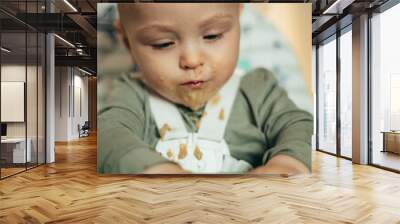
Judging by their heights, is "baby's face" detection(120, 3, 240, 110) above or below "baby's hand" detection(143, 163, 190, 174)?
above

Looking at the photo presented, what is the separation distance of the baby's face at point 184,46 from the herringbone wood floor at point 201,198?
5.09 ft

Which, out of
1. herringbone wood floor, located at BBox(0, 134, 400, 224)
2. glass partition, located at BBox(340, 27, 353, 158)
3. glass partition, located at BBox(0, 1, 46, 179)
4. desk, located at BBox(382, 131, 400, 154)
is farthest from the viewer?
glass partition, located at BBox(340, 27, 353, 158)

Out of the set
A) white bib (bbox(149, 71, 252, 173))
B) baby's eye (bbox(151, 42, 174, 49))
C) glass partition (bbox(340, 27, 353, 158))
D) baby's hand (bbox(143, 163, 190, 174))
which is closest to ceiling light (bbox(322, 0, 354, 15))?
glass partition (bbox(340, 27, 353, 158))

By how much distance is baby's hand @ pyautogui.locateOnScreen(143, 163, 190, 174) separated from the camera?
6414 millimetres

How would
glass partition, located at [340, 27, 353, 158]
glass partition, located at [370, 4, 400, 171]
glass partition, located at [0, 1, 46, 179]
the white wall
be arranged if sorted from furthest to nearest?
the white wall
glass partition, located at [340, 27, 353, 158]
glass partition, located at [370, 4, 400, 171]
glass partition, located at [0, 1, 46, 179]

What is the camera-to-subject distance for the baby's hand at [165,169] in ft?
21.0

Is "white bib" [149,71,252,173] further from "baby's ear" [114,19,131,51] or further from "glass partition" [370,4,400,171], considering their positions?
"glass partition" [370,4,400,171]

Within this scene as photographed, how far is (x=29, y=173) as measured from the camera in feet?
23.4

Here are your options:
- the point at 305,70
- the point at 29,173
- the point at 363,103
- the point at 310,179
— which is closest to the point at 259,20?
the point at 305,70

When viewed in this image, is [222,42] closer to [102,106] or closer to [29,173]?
[102,106]

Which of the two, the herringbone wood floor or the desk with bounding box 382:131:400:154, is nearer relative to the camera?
the herringbone wood floor

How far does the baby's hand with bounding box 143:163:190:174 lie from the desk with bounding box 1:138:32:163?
97.5 inches

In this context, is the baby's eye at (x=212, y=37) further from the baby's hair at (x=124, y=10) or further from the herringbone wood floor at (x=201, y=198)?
the herringbone wood floor at (x=201, y=198)

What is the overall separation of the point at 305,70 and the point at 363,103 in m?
2.55
